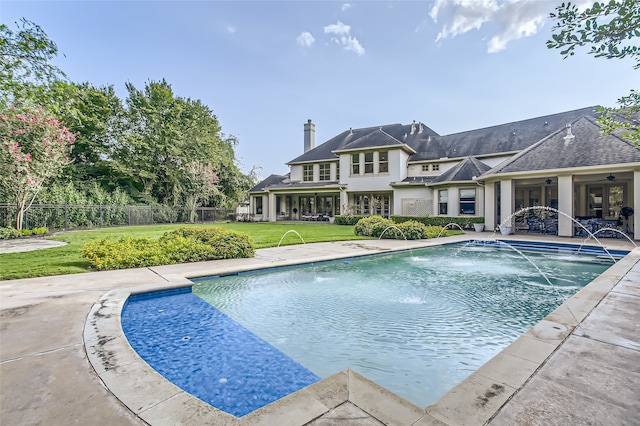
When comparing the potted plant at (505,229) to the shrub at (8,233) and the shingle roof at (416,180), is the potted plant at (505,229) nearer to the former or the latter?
the shingle roof at (416,180)

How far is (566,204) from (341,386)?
54.0 feet

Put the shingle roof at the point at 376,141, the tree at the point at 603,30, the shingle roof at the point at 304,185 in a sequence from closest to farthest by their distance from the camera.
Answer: the tree at the point at 603,30 → the shingle roof at the point at 376,141 → the shingle roof at the point at 304,185

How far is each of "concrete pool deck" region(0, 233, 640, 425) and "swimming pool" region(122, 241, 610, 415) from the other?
53cm

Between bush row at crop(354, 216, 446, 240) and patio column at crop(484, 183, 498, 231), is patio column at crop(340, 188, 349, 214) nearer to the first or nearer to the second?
bush row at crop(354, 216, 446, 240)

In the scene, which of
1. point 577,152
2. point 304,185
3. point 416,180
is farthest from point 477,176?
point 304,185

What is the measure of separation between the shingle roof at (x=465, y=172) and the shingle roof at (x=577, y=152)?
2369 mm

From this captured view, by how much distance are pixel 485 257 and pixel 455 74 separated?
14.1 meters

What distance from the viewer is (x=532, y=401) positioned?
2189mm

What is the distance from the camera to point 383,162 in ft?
78.2

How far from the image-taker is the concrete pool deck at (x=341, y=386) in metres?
2.04

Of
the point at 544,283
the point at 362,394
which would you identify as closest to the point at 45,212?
the point at 362,394

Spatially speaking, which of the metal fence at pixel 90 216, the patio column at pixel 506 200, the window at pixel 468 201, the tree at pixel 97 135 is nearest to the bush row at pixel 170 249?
the metal fence at pixel 90 216

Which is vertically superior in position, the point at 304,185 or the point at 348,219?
the point at 304,185

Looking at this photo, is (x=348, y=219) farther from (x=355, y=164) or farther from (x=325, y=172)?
(x=325, y=172)
